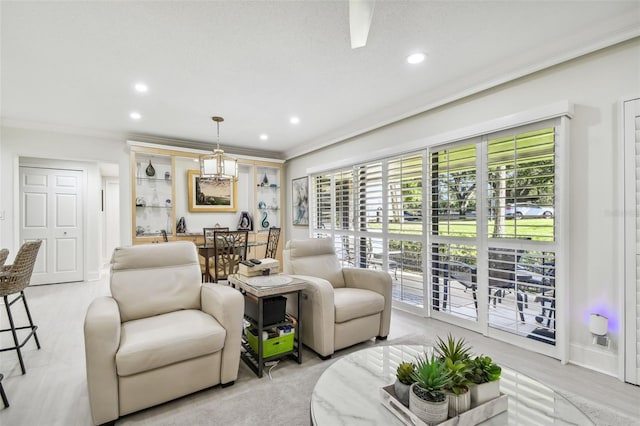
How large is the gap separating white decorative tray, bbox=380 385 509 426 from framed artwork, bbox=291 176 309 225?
4581mm

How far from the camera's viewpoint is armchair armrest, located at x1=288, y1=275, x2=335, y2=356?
2.45 m

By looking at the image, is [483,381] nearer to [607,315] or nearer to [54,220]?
[607,315]

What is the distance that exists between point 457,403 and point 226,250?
3.25 meters

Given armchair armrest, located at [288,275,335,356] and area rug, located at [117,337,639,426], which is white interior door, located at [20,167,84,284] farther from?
armchair armrest, located at [288,275,335,356]

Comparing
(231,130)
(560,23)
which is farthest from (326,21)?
(231,130)

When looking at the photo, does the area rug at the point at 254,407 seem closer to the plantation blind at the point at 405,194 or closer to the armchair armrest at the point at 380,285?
the armchair armrest at the point at 380,285

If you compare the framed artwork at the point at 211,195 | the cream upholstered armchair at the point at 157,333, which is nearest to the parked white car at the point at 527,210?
the cream upholstered armchair at the point at 157,333

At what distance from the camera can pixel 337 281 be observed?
10.3ft

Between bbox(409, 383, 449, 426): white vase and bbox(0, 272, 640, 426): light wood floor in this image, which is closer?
bbox(409, 383, 449, 426): white vase

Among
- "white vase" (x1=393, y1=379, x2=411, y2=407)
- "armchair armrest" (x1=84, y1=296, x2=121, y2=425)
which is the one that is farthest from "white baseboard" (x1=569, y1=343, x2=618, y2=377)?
"armchair armrest" (x1=84, y1=296, x2=121, y2=425)

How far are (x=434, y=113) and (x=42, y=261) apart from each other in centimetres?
672

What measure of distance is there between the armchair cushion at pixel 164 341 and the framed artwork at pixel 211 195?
367 cm

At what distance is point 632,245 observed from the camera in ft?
6.87

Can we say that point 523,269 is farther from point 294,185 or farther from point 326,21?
point 294,185
